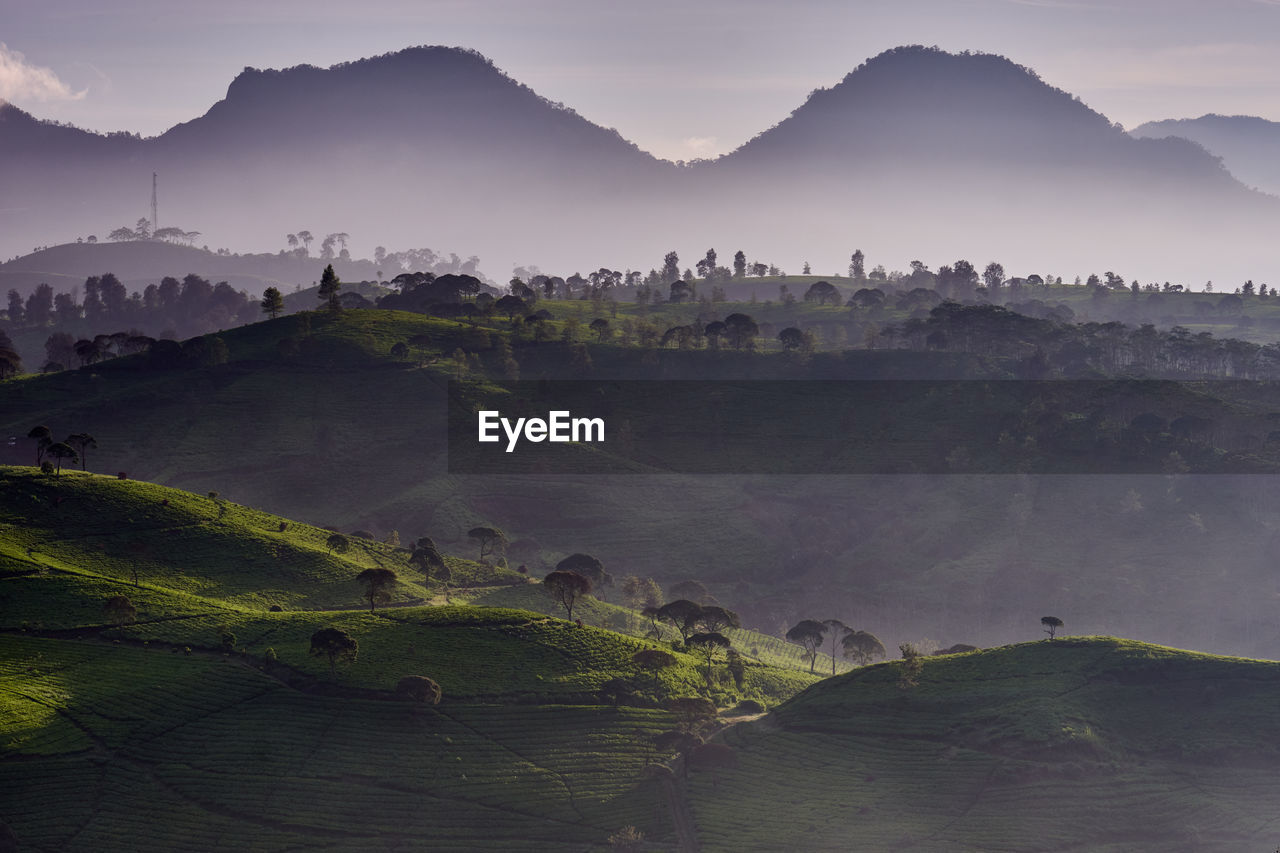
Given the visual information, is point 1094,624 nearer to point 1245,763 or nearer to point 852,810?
point 1245,763

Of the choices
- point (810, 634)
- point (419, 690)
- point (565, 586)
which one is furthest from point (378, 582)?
point (810, 634)

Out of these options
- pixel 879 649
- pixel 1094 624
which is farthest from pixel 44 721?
pixel 1094 624

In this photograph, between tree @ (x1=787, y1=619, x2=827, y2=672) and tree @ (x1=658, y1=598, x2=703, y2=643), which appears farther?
tree @ (x1=787, y1=619, x2=827, y2=672)

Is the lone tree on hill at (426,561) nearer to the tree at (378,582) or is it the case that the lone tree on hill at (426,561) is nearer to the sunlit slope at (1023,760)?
the tree at (378,582)

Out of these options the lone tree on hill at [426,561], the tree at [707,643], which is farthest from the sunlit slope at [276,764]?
the lone tree on hill at [426,561]

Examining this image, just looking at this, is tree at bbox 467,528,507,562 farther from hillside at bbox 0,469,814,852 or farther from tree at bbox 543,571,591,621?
hillside at bbox 0,469,814,852

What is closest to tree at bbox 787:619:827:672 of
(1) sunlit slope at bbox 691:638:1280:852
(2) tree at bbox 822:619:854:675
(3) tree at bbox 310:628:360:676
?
(2) tree at bbox 822:619:854:675
